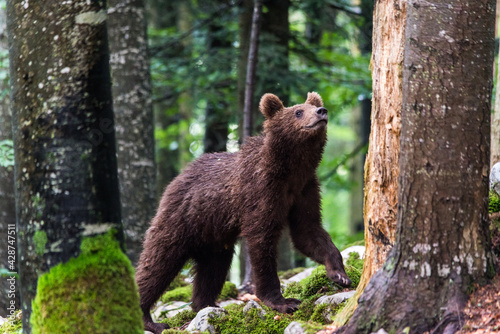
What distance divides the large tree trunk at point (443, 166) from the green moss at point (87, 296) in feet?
5.68

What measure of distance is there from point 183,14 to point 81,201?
1158 cm

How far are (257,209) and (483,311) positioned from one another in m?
2.76

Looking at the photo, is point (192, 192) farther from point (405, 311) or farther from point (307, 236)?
point (405, 311)

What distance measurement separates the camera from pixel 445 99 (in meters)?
3.72

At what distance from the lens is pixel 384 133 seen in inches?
187

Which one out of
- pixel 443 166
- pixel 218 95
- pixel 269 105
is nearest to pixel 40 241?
pixel 443 166

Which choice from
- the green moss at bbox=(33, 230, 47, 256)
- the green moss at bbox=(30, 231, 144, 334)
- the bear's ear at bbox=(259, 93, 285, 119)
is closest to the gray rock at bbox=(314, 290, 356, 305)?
the bear's ear at bbox=(259, 93, 285, 119)

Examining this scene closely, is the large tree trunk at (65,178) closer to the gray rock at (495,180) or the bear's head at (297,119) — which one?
the bear's head at (297,119)

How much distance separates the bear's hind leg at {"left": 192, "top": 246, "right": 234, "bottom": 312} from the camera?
6.76 meters

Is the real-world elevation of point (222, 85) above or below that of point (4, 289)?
above

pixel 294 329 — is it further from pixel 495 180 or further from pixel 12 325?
pixel 12 325

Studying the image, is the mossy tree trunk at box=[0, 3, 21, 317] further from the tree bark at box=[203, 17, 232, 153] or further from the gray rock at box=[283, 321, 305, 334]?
the tree bark at box=[203, 17, 232, 153]

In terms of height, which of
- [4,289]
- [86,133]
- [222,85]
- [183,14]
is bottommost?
[4,289]

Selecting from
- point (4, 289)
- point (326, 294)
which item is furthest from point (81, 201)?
point (4, 289)
